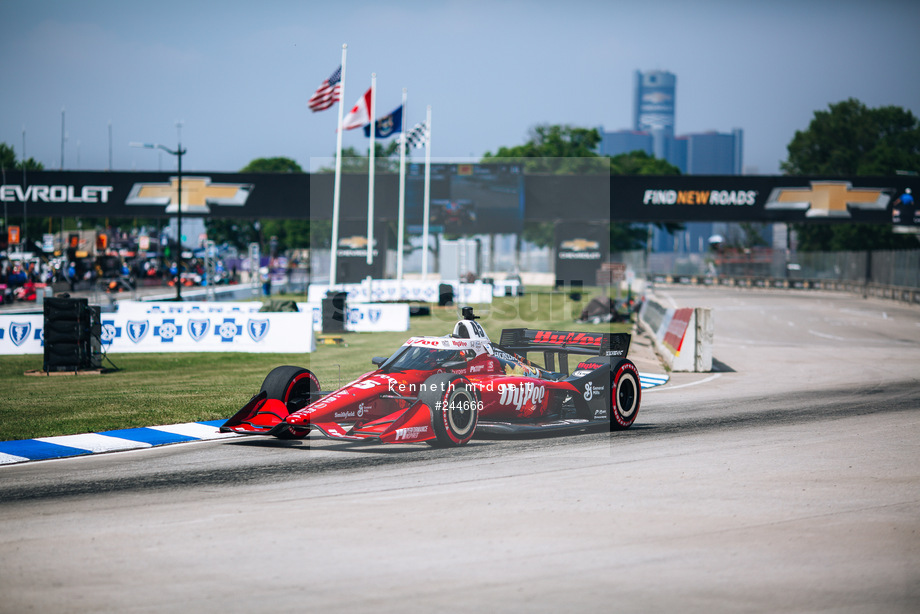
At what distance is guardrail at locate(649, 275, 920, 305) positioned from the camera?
56.2 meters

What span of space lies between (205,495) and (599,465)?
13.5ft

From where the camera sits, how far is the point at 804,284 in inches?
3182

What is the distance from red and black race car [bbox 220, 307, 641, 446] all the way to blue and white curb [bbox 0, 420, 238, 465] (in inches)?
54.1

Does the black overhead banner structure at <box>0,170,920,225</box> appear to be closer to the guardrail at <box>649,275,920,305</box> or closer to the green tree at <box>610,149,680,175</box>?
the guardrail at <box>649,275,920,305</box>

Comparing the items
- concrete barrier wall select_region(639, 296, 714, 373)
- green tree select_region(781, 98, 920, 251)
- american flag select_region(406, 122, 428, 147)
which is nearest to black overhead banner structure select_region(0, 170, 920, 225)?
american flag select_region(406, 122, 428, 147)

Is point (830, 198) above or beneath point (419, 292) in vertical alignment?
above

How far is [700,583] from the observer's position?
6.27 metres

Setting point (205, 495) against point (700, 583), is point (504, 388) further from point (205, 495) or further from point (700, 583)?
point (700, 583)

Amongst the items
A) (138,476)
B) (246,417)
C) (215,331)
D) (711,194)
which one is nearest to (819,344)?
(215,331)

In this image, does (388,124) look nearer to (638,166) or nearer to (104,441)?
(104,441)

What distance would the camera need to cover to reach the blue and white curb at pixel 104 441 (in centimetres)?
1141

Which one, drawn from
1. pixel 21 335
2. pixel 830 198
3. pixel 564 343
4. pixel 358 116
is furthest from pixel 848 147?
pixel 564 343

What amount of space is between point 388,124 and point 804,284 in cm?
5001

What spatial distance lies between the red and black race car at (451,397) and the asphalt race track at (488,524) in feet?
0.99
